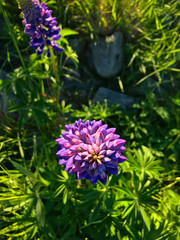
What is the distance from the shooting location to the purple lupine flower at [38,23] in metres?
1.67

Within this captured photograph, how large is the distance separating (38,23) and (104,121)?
49.3 inches

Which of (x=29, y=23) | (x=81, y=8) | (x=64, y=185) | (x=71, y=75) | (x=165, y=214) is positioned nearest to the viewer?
(x=64, y=185)

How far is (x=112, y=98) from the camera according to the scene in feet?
9.07

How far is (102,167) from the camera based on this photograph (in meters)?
1.21

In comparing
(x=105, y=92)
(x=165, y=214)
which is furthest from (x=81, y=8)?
(x=165, y=214)

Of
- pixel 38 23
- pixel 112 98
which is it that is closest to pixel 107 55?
pixel 112 98

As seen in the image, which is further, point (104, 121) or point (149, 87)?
point (149, 87)

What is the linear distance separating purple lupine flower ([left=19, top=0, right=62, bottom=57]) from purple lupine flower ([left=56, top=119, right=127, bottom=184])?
978mm

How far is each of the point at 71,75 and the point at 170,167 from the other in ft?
5.60

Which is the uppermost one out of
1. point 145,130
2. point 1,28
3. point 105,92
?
point 1,28

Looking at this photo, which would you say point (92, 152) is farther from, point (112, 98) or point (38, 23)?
point (112, 98)

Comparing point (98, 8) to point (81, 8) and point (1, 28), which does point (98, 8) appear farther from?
point (1, 28)

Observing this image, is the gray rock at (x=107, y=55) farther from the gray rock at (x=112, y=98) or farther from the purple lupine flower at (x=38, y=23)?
the purple lupine flower at (x=38, y=23)

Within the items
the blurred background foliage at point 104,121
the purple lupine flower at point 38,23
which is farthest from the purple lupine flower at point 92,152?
the purple lupine flower at point 38,23
